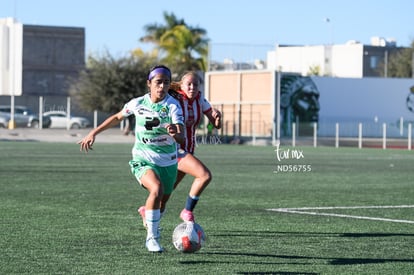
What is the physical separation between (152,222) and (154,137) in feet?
3.10

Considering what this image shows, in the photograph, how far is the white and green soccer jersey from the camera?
11359mm

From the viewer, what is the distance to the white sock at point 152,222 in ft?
36.3

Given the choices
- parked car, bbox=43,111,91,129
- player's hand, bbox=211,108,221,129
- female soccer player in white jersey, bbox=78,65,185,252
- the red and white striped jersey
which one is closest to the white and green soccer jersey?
female soccer player in white jersey, bbox=78,65,185,252

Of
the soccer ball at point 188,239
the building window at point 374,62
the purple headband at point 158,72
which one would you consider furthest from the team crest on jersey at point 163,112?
the building window at point 374,62

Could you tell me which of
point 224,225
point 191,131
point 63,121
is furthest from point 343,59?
point 191,131

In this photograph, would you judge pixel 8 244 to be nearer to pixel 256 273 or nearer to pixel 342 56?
pixel 256 273

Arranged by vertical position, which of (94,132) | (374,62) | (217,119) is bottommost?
(94,132)

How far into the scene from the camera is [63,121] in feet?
259

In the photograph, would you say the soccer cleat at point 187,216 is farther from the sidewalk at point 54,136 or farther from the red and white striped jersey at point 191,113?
the sidewalk at point 54,136

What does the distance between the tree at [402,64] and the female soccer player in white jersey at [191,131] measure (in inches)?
3682

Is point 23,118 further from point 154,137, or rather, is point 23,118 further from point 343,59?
point 154,137

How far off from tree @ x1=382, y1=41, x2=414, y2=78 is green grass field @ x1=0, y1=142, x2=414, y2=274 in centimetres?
8011

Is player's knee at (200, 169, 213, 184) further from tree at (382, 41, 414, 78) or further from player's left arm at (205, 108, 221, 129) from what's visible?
tree at (382, 41, 414, 78)

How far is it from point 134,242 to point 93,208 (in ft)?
15.2
